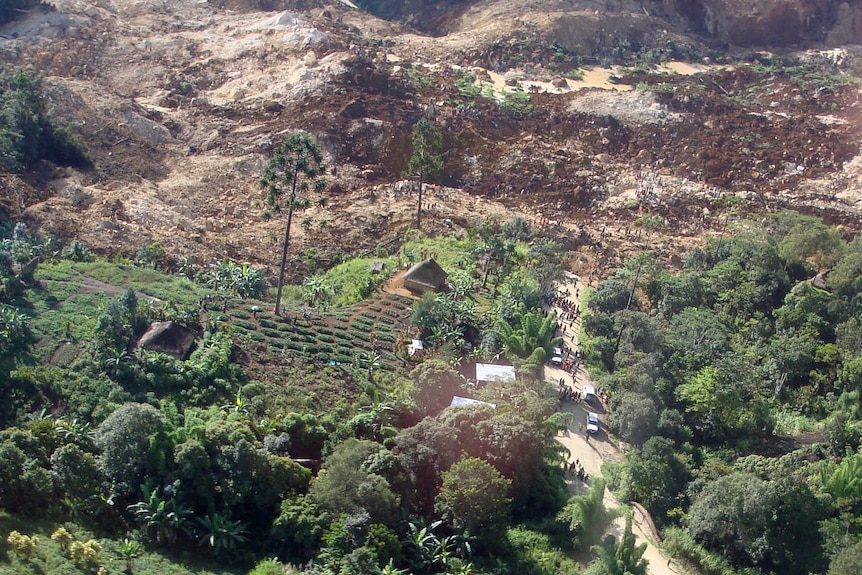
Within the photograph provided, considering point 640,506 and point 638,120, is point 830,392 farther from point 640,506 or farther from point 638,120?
point 638,120

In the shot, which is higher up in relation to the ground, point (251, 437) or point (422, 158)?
point (422, 158)

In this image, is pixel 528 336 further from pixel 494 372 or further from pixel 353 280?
pixel 353 280

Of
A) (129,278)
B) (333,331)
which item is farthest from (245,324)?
(129,278)

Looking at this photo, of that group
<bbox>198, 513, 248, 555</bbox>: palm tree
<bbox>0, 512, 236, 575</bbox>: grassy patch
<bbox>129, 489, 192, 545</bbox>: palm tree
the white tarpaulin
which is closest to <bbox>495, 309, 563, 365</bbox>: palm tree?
the white tarpaulin

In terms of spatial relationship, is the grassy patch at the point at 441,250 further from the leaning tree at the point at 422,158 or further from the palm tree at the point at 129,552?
the palm tree at the point at 129,552

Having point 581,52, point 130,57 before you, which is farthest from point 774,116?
point 130,57

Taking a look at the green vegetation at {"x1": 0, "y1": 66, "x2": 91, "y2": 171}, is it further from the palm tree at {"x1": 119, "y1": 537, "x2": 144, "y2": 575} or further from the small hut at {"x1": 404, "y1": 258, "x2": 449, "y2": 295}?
the palm tree at {"x1": 119, "y1": 537, "x2": 144, "y2": 575}
